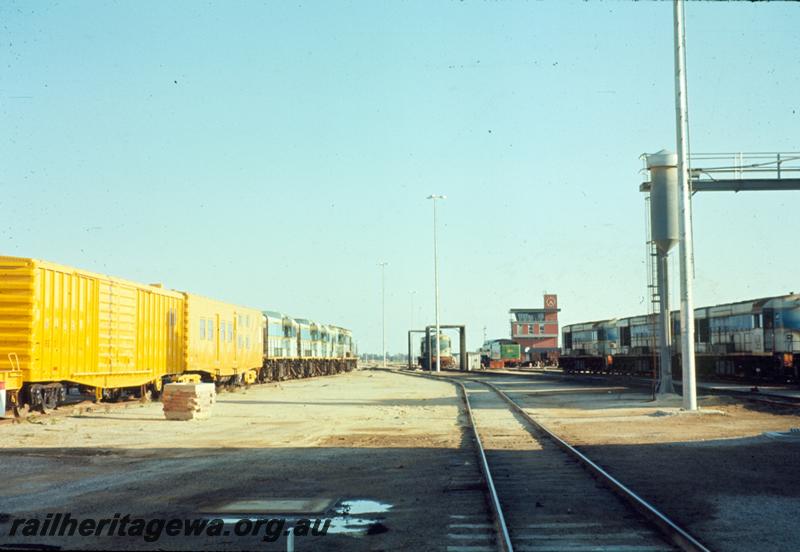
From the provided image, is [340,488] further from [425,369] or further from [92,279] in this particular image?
[425,369]

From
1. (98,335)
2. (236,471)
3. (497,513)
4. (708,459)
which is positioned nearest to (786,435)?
(708,459)

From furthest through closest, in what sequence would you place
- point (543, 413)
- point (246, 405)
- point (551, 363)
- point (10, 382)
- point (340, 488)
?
point (551, 363)
point (246, 405)
point (543, 413)
point (10, 382)
point (340, 488)

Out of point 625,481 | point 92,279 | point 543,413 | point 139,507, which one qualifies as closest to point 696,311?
point 543,413

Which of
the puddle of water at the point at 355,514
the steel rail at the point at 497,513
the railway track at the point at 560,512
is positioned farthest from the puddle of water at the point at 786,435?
the puddle of water at the point at 355,514

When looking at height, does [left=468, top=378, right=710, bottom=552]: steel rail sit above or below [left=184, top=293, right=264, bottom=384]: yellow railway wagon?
below

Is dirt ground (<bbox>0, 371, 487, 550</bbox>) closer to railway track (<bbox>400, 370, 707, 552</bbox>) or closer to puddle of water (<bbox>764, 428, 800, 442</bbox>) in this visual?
railway track (<bbox>400, 370, 707, 552</bbox>)

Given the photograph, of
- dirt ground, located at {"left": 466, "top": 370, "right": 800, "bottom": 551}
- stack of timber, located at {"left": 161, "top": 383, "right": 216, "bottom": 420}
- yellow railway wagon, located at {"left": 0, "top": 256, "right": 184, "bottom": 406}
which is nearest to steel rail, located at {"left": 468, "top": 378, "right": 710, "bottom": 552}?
dirt ground, located at {"left": 466, "top": 370, "right": 800, "bottom": 551}

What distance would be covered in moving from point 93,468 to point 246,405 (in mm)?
14348

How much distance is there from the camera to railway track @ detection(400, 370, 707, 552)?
22.5ft

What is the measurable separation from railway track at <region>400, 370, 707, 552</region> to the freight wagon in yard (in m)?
11.0

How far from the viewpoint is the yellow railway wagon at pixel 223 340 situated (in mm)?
29750

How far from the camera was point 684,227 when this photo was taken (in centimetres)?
2069

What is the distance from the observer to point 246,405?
26.0m

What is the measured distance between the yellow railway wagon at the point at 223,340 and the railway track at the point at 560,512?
18.5 m
